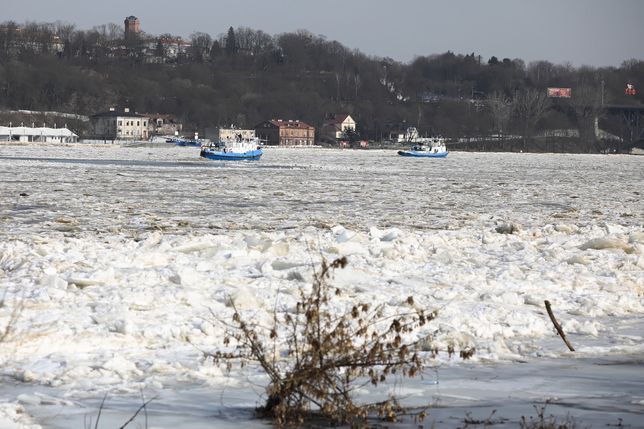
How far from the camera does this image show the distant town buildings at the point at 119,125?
551 feet

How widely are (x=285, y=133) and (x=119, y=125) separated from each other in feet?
84.3

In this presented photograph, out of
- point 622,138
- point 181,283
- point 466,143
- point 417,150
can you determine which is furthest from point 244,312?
point 622,138

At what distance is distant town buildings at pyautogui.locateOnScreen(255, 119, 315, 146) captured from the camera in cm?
16962

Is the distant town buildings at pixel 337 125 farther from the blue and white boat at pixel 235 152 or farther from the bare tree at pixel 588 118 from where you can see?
the blue and white boat at pixel 235 152

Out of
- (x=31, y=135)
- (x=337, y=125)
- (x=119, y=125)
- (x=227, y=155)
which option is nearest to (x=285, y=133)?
(x=337, y=125)

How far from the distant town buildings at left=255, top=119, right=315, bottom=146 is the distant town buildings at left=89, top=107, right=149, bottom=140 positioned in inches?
729

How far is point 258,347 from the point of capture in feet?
22.8

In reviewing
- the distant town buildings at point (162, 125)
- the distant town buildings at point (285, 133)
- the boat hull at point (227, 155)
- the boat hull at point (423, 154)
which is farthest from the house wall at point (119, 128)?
the boat hull at point (227, 155)

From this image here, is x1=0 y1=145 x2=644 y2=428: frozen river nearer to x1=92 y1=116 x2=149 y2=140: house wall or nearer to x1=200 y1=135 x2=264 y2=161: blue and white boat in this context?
x1=200 y1=135 x2=264 y2=161: blue and white boat

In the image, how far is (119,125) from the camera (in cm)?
17000

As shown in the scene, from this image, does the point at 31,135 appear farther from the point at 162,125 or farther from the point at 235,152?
the point at 235,152

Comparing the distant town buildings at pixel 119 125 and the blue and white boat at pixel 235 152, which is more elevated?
the distant town buildings at pixel 119 125

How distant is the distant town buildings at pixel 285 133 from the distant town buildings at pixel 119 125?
18523 mm

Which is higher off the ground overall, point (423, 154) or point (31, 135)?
point (31, 135)
